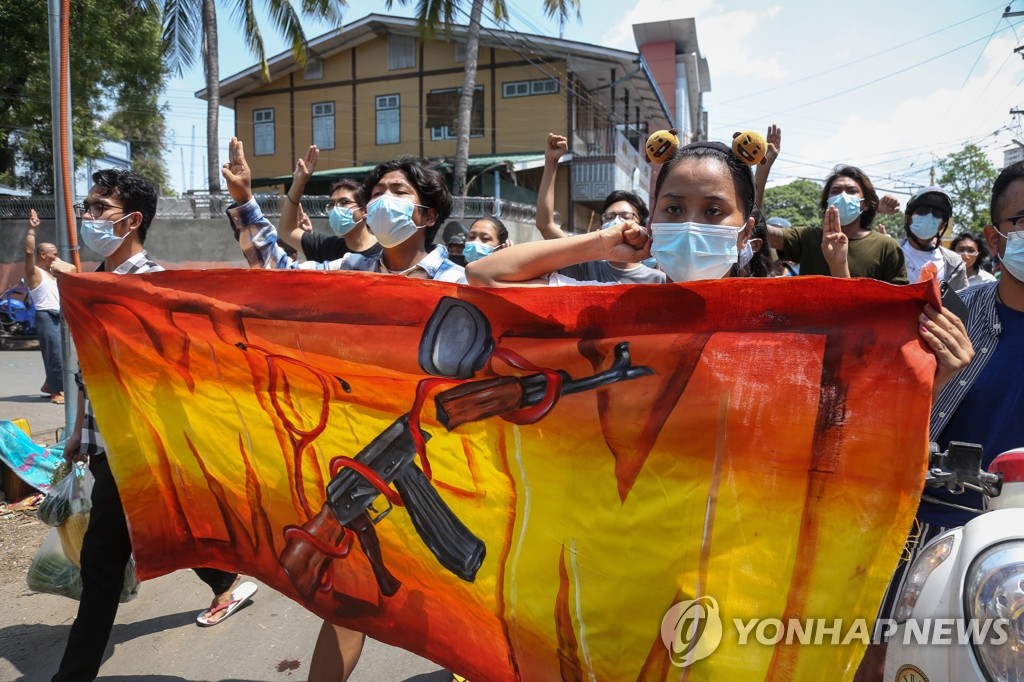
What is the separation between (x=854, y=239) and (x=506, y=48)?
21.2 meters

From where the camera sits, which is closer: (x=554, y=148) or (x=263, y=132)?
(x=554, y=148)

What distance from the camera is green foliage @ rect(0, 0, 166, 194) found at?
53.5 feet

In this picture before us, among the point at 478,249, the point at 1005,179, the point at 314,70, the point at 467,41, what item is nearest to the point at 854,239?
the point at 1005,179

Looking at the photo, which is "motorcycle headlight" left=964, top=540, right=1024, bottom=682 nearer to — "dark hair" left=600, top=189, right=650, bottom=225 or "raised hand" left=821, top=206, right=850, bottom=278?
"raised hand" left=821, top=206, right=850, bottom=278

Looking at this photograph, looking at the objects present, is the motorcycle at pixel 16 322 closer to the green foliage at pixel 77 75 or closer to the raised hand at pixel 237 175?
the green foliage at pixel 77 75

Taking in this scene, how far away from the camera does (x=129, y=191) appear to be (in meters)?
3.25

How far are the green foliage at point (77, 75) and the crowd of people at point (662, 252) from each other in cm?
1552

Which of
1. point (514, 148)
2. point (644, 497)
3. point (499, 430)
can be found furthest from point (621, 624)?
point (514, 148)

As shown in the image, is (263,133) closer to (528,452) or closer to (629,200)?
(629,200)

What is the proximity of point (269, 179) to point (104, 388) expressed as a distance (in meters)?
23.8

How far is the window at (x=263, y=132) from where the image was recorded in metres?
26.9

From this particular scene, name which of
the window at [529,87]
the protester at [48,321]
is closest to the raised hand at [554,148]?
the protester at [48,321]

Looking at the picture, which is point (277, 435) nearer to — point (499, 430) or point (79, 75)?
point (499, 430)

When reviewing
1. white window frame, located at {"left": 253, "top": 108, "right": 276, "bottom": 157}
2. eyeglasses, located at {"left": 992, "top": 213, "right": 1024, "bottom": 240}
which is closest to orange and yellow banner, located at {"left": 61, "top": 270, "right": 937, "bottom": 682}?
eyeglasses, located at {"left": 992, "top": 213, "right": 1024, "bottom": 240}
